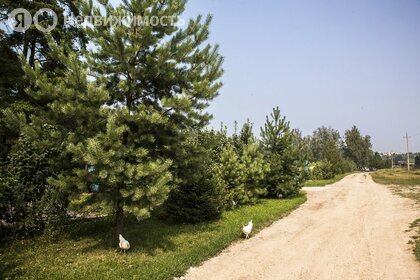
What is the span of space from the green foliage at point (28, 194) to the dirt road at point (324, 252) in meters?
5.71

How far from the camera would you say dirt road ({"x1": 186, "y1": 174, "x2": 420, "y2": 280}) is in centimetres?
866

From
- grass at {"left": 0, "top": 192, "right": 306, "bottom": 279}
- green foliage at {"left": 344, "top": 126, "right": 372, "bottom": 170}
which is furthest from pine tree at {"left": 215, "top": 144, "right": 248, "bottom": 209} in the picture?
green foliage at {"left": 344, "top": 126, "right": 372, "bottom": 170}

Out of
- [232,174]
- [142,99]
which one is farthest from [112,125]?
[232,174]

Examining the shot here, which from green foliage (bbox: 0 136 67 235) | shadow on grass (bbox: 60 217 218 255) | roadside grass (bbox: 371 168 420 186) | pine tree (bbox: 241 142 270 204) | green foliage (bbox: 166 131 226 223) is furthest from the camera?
roadside grass (bbox: 371 168 420 186)

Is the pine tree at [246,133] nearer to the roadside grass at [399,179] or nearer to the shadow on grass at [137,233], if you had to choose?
the shadow on grass at [137,233]

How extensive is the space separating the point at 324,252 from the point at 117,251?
6716 mm

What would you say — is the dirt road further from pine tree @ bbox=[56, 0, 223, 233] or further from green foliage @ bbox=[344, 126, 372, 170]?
green foliage @ bbox=[344, 126, 372, 170]

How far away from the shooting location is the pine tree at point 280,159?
76.4 ft

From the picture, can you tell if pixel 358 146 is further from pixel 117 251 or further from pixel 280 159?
pixel 117 251

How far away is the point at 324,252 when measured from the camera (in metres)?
10.5

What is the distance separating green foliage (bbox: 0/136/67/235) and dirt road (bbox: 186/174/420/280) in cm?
571

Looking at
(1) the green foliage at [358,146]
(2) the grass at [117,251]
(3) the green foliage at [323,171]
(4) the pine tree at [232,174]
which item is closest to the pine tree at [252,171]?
(4) the pine tree at [232,174]

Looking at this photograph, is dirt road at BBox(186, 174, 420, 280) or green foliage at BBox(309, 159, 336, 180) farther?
green foliage at BBox(309, 159, 336, 180)

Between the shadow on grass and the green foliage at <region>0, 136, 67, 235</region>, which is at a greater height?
the green foliage at <region>0, 136, 67, 235</region>
